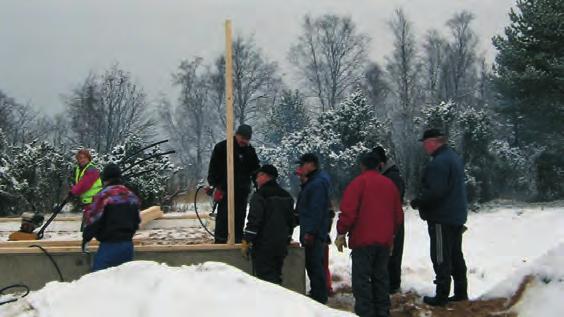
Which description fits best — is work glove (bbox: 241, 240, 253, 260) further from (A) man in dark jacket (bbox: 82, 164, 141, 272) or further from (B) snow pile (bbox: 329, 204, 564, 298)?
(B) snow pile (bbox: 329, 204, 564, 298)

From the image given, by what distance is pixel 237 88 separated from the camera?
37750mm

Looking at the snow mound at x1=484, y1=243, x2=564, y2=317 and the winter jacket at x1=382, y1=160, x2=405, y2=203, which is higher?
the winter jacket at x1=382, y1=160, x2=405, y2=203

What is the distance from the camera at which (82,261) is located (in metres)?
6.32

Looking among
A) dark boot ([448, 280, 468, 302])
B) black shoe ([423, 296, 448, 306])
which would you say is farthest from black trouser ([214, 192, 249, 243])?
dark boot ([448, 280, 468, 302])

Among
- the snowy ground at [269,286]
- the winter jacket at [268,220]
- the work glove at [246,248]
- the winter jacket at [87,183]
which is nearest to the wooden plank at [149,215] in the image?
the snowy ground at [269,286]

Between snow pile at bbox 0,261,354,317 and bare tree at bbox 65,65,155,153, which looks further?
bare tree at bbox 65,65,155,153

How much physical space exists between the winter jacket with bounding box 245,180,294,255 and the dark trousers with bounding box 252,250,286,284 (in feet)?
0.17

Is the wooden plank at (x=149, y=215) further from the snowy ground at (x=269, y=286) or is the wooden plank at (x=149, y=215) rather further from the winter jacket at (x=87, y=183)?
the winter jacket at (x=87, y=183)

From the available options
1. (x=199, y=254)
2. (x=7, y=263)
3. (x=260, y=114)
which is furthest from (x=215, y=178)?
(x=260, y=114)

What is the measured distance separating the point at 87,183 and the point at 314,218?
3458mm

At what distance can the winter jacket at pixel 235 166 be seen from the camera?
6840mm

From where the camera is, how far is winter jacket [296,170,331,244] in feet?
20.1

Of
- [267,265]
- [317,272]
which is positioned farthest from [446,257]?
[267,265]

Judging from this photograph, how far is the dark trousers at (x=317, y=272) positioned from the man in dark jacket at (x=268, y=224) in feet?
1.67
